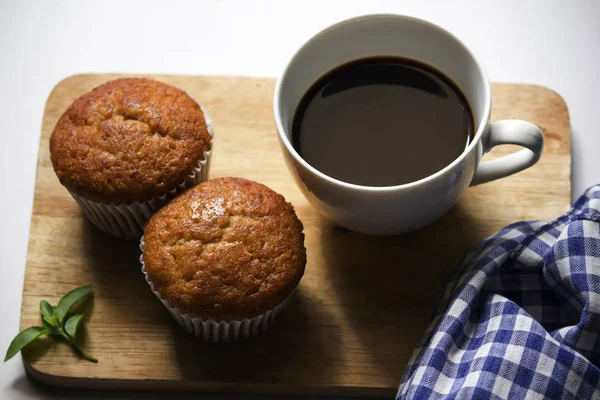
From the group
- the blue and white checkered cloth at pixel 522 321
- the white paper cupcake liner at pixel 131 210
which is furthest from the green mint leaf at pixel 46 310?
the blue and white checkered cloth at pixel 522 321

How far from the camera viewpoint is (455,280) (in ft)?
6.08

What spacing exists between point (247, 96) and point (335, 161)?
43cm

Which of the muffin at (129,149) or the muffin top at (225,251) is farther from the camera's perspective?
the muffin at (129,149)

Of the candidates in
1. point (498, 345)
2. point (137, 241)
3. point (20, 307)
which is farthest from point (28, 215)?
point (498, 345)

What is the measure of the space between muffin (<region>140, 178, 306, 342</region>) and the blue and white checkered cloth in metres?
0.35

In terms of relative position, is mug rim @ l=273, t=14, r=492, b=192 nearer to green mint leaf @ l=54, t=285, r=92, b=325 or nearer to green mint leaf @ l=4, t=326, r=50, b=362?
green mint leaf @ l=54, t=285, r=92, b=325

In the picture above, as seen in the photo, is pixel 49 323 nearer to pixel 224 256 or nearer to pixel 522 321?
pixel 224 256

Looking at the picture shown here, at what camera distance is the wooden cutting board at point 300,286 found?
6.06 feet

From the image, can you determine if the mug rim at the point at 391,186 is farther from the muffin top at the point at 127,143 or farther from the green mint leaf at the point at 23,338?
the green mint leaf at the point at 23,338

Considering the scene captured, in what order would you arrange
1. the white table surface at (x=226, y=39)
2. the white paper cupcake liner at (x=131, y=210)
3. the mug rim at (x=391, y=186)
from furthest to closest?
the white table surface at (x=226, y=39) → the white paper cupcake liner at (x=131, y=210) → the mug rim at (x=391, y=186)

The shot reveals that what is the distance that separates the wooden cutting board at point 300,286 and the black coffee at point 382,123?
23 cm

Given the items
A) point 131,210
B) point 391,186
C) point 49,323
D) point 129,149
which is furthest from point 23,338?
point 391,186

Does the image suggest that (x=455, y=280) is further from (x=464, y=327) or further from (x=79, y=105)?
(x=79, y=105)

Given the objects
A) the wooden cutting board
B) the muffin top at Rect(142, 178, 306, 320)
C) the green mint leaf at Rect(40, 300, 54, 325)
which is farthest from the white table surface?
the muffin top at Rect(142, 178, 306, 320)
